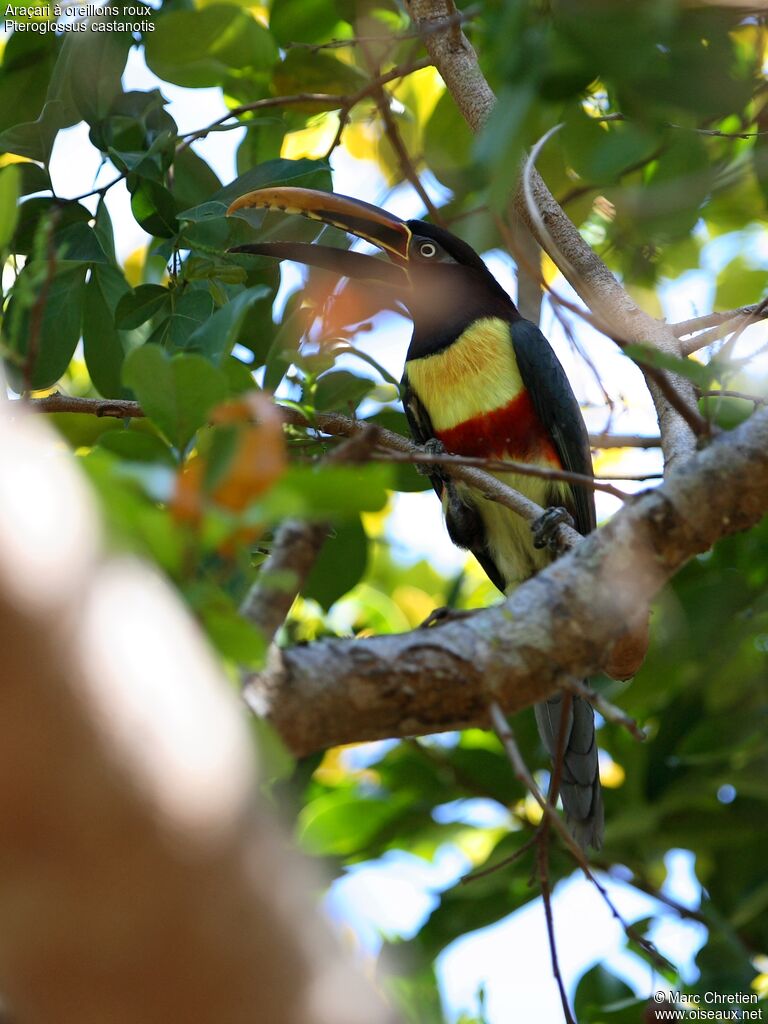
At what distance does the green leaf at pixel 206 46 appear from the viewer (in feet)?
11.2

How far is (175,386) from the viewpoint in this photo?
1694 millimetres

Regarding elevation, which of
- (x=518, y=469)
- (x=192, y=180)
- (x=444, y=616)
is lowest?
(x=444, y=616)

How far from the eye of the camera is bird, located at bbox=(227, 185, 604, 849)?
4043 millimetres

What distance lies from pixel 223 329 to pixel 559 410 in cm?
240

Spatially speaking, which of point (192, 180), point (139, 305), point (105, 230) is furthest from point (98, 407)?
point (192, 180)

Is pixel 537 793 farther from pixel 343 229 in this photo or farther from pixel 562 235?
pixel 343 229

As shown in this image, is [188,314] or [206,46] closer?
[188,314]

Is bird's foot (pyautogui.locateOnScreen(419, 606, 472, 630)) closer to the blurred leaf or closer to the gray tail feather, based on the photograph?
the blurred leaf

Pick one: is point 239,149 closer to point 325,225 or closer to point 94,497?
point 325,225

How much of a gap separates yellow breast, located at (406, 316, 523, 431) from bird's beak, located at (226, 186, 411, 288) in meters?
0.35

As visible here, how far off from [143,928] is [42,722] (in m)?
0.21

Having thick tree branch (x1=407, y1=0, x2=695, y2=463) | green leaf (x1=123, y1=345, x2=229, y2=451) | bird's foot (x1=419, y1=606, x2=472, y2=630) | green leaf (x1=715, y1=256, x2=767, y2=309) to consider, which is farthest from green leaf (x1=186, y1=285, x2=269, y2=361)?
green leaf (x1=715, y1=256, x2=767, y2=309)

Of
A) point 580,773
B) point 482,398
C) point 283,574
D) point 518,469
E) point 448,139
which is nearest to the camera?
point 283,574

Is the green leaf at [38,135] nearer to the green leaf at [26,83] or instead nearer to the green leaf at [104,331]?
the green leaf at [104,331]
